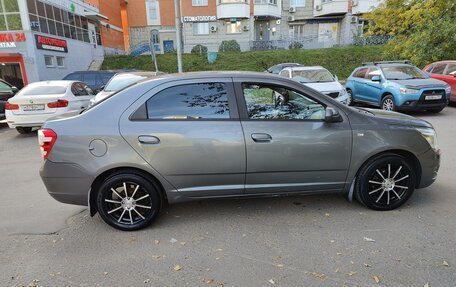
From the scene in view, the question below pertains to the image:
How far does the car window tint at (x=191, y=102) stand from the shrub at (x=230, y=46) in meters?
28.1

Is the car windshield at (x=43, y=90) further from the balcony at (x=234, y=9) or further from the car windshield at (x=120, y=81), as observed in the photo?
the balcony at (x=234, y=9)

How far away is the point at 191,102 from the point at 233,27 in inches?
1269

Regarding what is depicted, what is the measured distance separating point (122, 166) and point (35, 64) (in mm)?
18515

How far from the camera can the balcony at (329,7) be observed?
32.6m

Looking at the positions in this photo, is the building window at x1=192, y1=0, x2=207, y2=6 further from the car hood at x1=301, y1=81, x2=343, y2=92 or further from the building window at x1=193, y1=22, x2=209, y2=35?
the car hood at x1=301, y1=81, x2=343, y2=92

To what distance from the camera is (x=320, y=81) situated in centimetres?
1036

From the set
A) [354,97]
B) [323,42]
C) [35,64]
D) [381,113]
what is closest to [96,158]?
[381,113]

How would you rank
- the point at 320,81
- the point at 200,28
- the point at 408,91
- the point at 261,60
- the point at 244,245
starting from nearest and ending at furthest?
the point at 244,245
the point at 408,91
the point at 320,81
the point at 261,60
the point at 200,28

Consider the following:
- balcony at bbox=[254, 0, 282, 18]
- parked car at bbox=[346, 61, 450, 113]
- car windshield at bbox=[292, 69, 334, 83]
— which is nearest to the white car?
car windshield at bbox=[292, 69, 334, 83]

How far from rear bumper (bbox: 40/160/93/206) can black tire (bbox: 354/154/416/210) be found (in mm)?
3067

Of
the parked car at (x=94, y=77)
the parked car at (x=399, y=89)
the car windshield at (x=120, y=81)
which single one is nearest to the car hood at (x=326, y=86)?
the parked car at (x=399, y=89)

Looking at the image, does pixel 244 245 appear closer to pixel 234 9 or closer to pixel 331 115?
pixel 331 115

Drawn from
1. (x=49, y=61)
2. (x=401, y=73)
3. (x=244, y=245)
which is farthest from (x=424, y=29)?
(x=49, y=61)

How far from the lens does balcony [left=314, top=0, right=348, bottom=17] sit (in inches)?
1282
